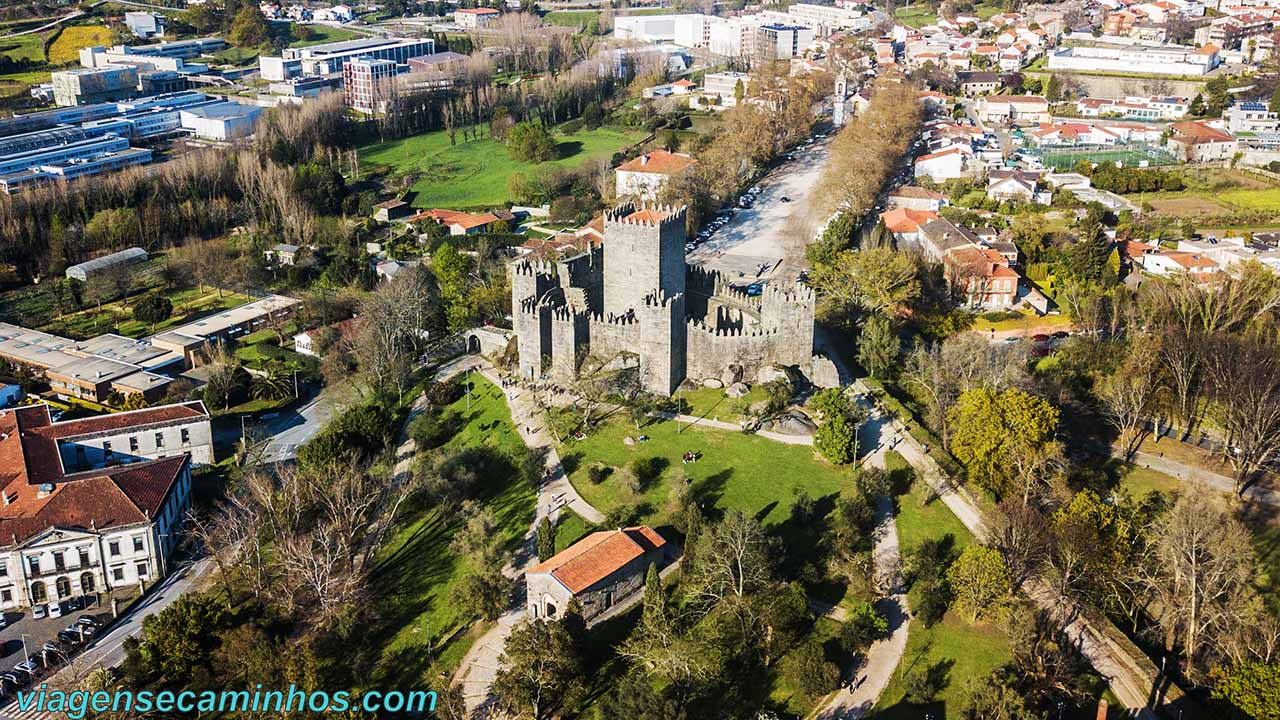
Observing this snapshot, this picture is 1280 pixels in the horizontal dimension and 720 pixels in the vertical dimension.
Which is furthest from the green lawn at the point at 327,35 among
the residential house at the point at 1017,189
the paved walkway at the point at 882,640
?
the paved walkway at the point at 882,640

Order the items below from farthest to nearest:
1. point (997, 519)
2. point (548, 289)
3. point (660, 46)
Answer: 1. point (660, 46)
2. point (548, 289)
3. point (997, 519)

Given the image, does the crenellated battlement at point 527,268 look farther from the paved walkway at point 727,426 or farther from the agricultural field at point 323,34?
the agricultural field at point 323,34

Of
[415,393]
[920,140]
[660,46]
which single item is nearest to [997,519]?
[415,393]

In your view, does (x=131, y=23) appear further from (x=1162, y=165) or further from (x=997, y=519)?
(x=997, y=519)

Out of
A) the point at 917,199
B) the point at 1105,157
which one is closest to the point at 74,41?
the point at 917,199

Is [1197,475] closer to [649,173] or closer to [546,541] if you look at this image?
[546,541]
